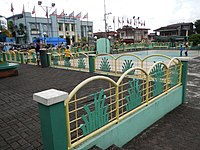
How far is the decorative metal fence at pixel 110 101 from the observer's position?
2.51m

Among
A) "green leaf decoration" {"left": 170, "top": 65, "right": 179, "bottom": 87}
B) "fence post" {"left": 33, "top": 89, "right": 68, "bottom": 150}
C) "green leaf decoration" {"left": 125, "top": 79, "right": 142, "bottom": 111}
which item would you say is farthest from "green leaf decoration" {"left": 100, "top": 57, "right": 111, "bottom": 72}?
"fence post" {"left": 33, "top": 89, "right": 68, "bottom": 150}

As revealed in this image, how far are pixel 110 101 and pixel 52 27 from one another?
53131 millimetres

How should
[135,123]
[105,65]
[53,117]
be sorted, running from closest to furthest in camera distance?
1. [53,117]
2. [135,123]
3. [105,65]

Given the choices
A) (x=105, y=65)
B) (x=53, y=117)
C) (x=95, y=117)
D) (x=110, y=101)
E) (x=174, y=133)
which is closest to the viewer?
(x=53, y=117)

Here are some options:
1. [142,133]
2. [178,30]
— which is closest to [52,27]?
[178,30]

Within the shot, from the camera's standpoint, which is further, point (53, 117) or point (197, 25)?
point (197, 25)

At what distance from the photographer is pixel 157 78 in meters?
4.30

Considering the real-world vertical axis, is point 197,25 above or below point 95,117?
above

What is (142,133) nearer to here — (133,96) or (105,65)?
(133,96)

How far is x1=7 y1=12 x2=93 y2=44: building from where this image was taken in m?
48.8

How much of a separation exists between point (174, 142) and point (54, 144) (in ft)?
7.84

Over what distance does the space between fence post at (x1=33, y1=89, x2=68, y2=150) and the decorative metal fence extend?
153 millimetres

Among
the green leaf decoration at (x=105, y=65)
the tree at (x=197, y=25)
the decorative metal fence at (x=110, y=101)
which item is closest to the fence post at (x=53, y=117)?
the decorative metal fence at (x=110, y=101)

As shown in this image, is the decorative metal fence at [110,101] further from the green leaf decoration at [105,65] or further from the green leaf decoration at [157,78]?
the green leaf decoration at [105,65]
